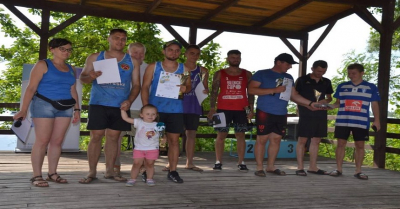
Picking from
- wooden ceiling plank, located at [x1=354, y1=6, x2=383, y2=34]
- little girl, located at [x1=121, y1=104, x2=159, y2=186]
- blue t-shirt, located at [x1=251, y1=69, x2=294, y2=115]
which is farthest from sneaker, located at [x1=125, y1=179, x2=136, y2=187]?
wooden ceiling plank, located at [x1=354, y1=6, x2=383, y2=34]

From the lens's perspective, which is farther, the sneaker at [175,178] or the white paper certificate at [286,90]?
the white paper certificate at [286,90]

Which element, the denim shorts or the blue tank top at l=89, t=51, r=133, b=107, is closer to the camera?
the denim shorts

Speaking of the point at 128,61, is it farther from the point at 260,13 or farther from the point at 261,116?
the point at 260,13

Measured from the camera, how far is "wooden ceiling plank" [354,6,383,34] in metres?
6.27

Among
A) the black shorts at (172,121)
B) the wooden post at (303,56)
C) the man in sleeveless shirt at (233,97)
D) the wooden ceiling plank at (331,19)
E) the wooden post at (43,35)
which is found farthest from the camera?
the wooden post at (303,56)

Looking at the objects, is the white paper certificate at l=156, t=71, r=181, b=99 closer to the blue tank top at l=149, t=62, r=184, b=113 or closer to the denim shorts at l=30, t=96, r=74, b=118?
the blue tank top at l=149, t=62, r=184, b=113

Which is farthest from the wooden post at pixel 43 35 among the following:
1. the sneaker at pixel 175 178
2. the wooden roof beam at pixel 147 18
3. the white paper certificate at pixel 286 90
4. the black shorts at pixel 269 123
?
the white paper certificate at pixel 286 90

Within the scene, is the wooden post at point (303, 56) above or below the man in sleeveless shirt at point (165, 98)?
above

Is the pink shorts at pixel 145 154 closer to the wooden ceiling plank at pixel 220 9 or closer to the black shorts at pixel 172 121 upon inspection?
the black shorts at pixel 172 121

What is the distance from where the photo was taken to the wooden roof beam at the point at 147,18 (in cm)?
618

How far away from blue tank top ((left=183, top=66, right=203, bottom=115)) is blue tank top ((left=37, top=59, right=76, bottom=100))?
4.57ft

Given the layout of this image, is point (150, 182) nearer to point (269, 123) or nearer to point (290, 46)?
point (269, 123)

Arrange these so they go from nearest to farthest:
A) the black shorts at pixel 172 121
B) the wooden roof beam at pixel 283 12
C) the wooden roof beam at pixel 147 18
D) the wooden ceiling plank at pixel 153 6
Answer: the black shorts at pixel 172 121 → the wooden roof beam at pixel 147 18 → the wooden ceiling plank at pixel 153 6 → the wooden roof beam at pixel 283 12

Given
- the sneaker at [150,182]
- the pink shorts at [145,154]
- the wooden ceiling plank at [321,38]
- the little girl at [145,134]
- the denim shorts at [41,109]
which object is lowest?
the sneaker at [150,182]
